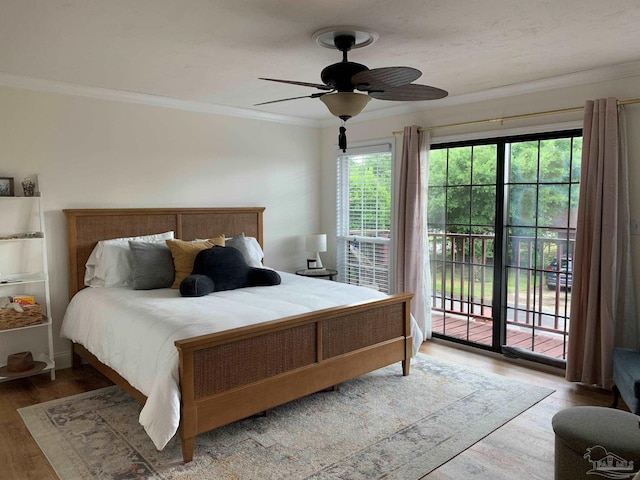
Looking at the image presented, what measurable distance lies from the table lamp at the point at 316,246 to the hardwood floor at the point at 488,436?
1.90 metres

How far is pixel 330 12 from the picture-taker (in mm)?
2543

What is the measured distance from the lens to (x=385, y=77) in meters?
2.47

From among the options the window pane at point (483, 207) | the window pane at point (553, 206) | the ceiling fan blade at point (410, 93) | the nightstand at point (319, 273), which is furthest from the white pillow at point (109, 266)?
the window pane at point (553, 206)

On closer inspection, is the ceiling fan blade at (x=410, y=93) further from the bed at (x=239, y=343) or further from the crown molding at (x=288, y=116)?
the crown molding at (x=288, y=116)

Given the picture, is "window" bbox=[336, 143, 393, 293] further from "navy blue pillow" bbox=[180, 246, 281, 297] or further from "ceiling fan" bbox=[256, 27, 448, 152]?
"ceiling fan" bbox=[256, 27, 448, 152]

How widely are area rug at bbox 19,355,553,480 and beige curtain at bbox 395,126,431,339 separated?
115 centimetres

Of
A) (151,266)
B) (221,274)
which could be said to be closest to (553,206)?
(221,274)

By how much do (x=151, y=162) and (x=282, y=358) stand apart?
2544 mm

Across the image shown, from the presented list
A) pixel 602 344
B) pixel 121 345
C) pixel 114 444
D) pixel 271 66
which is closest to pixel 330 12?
pixel 271 66

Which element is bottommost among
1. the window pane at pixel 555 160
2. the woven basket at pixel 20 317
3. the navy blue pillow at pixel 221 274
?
the woven basket at pixel 20 317

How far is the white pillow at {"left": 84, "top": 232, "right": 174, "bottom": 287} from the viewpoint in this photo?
409cm

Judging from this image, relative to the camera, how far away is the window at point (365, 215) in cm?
547

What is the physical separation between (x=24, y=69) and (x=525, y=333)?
468 centimetres

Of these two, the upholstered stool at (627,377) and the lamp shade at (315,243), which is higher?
the lamp shade at (315,243)
